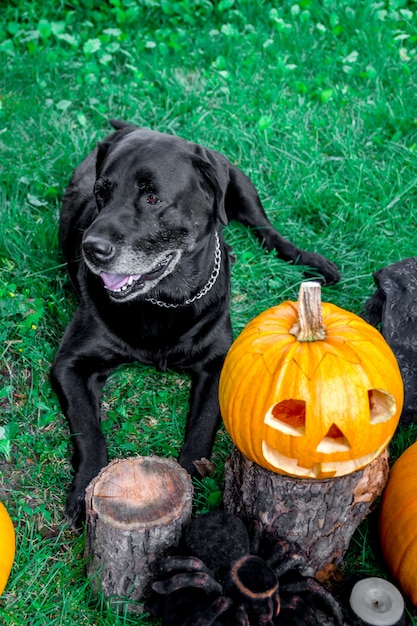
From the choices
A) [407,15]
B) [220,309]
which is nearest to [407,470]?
[220,309]

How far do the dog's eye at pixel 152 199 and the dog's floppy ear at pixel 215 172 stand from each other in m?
0.27

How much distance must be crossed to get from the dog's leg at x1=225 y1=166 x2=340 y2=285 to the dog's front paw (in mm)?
2014

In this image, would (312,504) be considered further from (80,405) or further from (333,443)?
(80,405)

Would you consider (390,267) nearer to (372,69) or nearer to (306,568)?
(306,568)

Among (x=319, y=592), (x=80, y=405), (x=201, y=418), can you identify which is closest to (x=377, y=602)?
(x=319, y=592)

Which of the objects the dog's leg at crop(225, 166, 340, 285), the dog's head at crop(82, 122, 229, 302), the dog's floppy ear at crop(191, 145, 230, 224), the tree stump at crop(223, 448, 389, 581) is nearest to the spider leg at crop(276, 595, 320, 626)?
the tree stump at crop(223, 448, 389, 581)

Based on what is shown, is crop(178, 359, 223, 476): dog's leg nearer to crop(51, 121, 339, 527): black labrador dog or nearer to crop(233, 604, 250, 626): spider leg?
crop(51, 121, 339, 527): black labrador dog

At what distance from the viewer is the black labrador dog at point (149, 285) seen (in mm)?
2949

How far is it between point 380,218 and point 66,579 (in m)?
2.93

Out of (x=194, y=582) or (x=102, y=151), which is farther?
(x=102, y=151)

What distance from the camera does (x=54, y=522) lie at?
2738 mm

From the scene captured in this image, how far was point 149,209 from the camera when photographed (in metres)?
2.97

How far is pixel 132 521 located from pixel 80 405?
0.97m

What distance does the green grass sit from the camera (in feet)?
9.41
